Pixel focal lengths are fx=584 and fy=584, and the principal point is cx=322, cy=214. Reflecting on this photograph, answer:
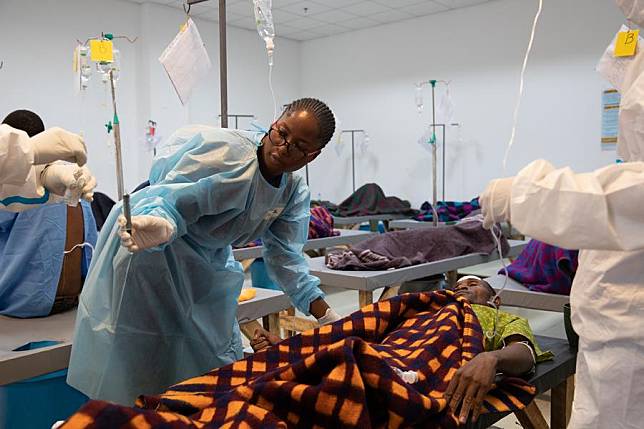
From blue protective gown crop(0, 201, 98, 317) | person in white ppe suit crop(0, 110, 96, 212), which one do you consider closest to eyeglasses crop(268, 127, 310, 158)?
person in white ppe suit crop(0, 110, 96, 212)

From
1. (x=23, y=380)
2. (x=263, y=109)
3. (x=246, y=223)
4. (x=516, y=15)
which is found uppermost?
(x=516, y=15)

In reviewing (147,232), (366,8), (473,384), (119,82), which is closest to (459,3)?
(366,8)

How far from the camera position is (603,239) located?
37.1 inches

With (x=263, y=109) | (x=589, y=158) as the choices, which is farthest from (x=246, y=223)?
(x=263, y=109)

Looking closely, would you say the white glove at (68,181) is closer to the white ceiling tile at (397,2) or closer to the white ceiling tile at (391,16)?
the white ceiling tile at (397,2)

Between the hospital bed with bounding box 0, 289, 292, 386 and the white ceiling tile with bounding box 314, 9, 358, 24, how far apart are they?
16.0ft

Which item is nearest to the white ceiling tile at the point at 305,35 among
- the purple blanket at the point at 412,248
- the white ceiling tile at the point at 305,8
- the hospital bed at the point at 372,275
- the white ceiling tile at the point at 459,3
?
the white ceiling tile at the point at 305,8

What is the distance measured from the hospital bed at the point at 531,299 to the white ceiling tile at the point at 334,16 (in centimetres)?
454

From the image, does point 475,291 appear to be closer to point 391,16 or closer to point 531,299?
point 531,299

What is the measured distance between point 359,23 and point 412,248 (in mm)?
4195

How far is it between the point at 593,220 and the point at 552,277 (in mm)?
1862

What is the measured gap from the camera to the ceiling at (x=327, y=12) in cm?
614

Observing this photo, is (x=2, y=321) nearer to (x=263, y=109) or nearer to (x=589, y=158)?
(x=589, y=158)

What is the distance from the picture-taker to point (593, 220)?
0.93 m
